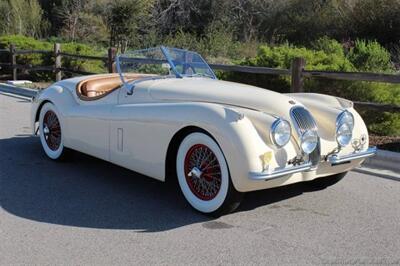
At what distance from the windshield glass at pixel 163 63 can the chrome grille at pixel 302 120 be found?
1591 millimetres

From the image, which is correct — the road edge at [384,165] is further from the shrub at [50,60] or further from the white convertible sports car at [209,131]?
the shrub at [50,60]

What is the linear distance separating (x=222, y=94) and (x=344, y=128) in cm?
118

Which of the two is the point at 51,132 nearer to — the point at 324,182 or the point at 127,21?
the point at 324,182

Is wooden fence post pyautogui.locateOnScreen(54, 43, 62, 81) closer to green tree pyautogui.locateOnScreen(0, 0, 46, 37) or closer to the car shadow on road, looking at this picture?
the car shadow on road

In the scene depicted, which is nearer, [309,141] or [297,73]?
[309,141]

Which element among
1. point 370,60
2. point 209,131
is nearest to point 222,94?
point 209,131

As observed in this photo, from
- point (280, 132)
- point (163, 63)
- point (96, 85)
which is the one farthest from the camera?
point (96, 85)

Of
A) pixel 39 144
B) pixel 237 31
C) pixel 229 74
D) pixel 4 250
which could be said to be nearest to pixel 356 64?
pixel 229 74

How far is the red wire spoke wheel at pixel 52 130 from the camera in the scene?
679 cm

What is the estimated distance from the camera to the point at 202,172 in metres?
4.85

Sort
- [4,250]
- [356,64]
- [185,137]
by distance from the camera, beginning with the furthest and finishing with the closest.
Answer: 1. [356,64]
2. [185,137]
3. [4,250]

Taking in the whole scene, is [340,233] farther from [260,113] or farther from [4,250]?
[4,250]

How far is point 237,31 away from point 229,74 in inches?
599

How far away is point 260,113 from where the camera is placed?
4.71 m
